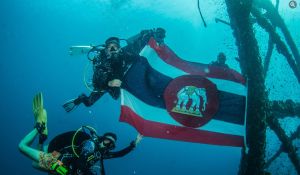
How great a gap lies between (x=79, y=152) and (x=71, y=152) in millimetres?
141

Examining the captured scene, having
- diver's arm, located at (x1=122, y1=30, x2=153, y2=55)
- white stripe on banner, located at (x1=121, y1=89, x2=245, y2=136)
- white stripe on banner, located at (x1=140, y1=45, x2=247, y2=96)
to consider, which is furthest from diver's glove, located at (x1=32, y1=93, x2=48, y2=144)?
white stripe on banner, located at (x1=140, y1=45, x2=247, y2=96)

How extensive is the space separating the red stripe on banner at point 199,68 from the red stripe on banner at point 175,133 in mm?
962

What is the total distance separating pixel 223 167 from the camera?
4313 inches

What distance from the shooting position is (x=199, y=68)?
5.18 metres

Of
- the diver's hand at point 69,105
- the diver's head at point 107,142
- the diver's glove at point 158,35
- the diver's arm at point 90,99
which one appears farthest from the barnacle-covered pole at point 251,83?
the diver's hand at point 69,105

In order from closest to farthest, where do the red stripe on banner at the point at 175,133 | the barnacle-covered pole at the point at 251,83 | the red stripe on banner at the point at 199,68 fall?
the barnacle-covered pole at the point at 251,83 < the red stripe on banner at the point at 175,133 < the red stripe on banner at the point at 199,68

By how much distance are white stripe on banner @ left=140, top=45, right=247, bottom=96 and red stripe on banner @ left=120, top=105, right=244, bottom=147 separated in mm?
758

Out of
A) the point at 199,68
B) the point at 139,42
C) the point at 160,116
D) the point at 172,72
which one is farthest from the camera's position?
the point at 139,42

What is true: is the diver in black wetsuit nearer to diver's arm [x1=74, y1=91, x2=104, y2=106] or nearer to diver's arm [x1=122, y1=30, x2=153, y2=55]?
diver's arm [x1=74, y1=91, x2=104, y2=106]

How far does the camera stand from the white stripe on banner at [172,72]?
489 centimetres

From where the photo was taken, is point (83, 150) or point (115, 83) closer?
point (83, 150)

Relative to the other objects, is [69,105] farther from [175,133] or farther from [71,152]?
[175,133]

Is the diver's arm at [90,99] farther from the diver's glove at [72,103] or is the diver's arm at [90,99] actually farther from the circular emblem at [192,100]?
the circular emblem at [192,100]

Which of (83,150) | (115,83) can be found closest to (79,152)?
(83,150)
